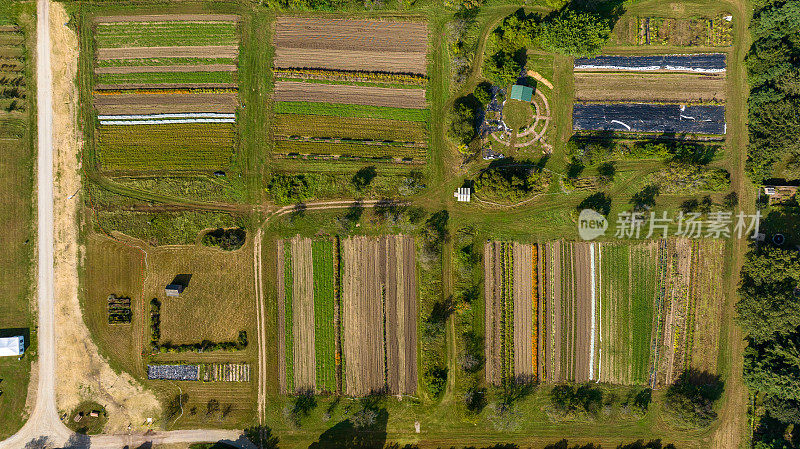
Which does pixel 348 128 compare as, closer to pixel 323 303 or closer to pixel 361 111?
pixel 361 111

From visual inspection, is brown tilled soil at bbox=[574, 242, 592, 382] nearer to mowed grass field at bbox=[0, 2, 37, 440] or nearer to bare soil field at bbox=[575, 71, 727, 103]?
bare soil field at bbox=[575, 71, 727, 103]

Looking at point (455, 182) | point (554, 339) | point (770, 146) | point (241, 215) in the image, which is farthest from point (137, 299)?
point (770, 146)

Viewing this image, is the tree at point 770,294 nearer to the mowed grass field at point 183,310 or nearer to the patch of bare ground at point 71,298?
the mowed grass field at point 183,310

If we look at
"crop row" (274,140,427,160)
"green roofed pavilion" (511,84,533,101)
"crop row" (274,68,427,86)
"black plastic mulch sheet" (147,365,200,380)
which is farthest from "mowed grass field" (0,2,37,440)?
"green roofed pavilion" (511,84,533,101)

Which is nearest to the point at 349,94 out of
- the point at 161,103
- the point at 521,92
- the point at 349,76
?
the point at 349,76

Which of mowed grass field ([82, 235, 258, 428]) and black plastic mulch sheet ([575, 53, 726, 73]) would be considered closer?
mowed grass field ([82, 235, 258, 428])

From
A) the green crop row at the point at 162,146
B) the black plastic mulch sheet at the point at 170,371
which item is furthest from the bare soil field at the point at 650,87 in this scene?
the black plastic mulch sheet at the point at 170,371
